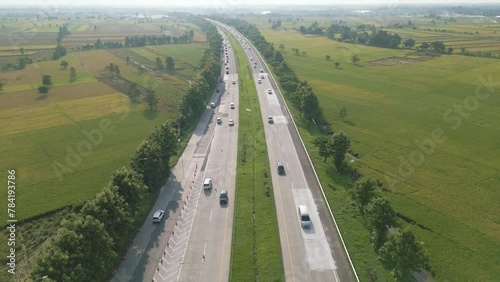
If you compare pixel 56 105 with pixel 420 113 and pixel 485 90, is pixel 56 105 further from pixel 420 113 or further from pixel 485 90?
pixel 485 90

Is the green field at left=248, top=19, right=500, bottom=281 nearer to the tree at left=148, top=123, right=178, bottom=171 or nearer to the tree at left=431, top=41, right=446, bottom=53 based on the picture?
the tree at left=148, top=123, right=178, bottom=171

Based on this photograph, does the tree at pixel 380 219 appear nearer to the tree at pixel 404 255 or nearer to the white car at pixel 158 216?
the tree at pixel 404 255

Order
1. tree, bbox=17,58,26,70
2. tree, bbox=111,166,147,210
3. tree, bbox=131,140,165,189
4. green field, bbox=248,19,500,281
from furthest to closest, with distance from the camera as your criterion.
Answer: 1. tree, bbox=17,58,26,70
2. tree, bbox=131,140,165,189
3. tree, bbox=111,166,147,210
4. green field, bbox=248,19,500,281

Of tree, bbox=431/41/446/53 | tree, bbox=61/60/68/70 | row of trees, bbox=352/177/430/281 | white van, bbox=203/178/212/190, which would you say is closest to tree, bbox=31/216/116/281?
white van, bbox=203/178/212/190

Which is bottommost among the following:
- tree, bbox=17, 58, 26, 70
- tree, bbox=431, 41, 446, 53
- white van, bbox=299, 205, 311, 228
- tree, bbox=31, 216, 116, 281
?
tree, bbox=17, 58, 26, 70

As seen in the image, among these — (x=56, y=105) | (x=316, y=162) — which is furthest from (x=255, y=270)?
(x=56, y=105)

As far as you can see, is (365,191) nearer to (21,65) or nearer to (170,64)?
(170,64)

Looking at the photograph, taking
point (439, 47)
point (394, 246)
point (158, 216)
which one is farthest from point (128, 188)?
point (439, 47)
